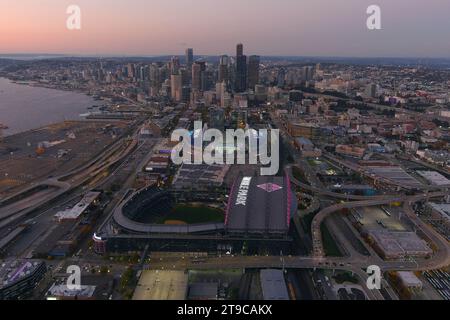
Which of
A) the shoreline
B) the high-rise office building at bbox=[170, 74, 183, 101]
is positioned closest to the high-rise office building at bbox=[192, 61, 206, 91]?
the high-rise office building at bbox=[170, 74, 183, 101]

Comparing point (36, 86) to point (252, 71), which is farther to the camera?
point (36, 86)

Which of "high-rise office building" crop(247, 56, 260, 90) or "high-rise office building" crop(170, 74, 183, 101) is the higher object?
"high-rise office building" crop(247, 56, 260, 90)

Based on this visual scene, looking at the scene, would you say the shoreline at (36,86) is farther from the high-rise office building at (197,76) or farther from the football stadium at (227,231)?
the football stadium at (227,231)

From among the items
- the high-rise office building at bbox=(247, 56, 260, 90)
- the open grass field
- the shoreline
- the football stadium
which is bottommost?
the open grass field

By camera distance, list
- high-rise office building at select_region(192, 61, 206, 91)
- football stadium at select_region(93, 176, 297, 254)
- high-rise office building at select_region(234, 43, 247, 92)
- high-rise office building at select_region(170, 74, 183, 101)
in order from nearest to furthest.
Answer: football stadium at select_region(93, 176, 297, 254) → high-rise office building at select_region(170, 74, 183, 101) → high-rise office building at select_region(192, 61, 206, 91) → high-rise office building at select_region(234, 43, 247, 92)

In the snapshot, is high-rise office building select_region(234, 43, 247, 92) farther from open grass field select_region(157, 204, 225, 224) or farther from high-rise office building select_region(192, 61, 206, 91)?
open grass field select_region(157, 204, 225, 224)

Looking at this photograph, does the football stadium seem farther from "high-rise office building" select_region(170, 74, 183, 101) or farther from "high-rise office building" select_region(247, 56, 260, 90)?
"high-rise office building" select_region(247, 56, 260, 90)

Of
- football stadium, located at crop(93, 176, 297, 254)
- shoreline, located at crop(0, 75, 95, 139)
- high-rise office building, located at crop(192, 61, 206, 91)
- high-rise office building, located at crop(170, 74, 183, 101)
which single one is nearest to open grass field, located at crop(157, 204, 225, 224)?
football stadium, located at crop(93, 176, 297, 254)

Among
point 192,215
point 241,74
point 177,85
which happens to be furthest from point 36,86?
Answer: point 192,215

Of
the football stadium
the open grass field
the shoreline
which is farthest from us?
the shoreline

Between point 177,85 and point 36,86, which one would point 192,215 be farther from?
point 36,86

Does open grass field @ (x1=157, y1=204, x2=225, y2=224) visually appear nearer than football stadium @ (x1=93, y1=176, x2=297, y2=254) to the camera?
No
